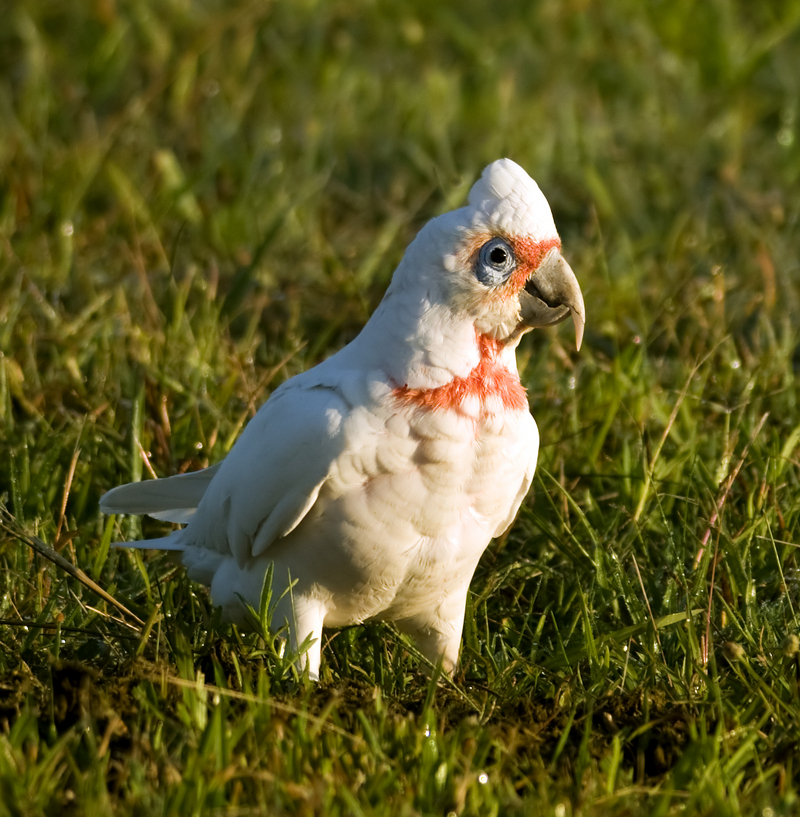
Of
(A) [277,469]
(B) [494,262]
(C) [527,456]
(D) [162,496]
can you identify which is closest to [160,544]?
(D) [162,496]

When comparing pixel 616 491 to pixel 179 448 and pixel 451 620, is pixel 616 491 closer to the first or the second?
pixel 451 620

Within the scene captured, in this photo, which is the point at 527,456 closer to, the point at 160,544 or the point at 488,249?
the point at 488,249

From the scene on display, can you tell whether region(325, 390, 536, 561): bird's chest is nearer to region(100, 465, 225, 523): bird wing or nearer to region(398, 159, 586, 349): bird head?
region(398, 159, 586, 349): bird head

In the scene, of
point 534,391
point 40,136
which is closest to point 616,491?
point 534,391

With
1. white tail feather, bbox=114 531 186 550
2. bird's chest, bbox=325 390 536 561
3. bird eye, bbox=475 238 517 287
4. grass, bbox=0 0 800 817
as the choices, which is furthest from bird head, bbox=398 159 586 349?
white tail feather, bbox=114 531 186 550

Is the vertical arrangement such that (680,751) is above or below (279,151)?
below

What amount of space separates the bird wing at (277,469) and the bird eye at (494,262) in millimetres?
365

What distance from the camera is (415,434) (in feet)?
7.22

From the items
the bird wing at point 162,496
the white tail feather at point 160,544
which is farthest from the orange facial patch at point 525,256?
the white tail feather at point 160,544

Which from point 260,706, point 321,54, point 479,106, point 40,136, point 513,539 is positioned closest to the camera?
point 260,706

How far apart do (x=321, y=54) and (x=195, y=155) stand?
3.97ft

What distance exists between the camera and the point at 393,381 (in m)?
2.23

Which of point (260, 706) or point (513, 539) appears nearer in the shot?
point (260, 706)

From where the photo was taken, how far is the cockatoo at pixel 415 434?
7.23ft
